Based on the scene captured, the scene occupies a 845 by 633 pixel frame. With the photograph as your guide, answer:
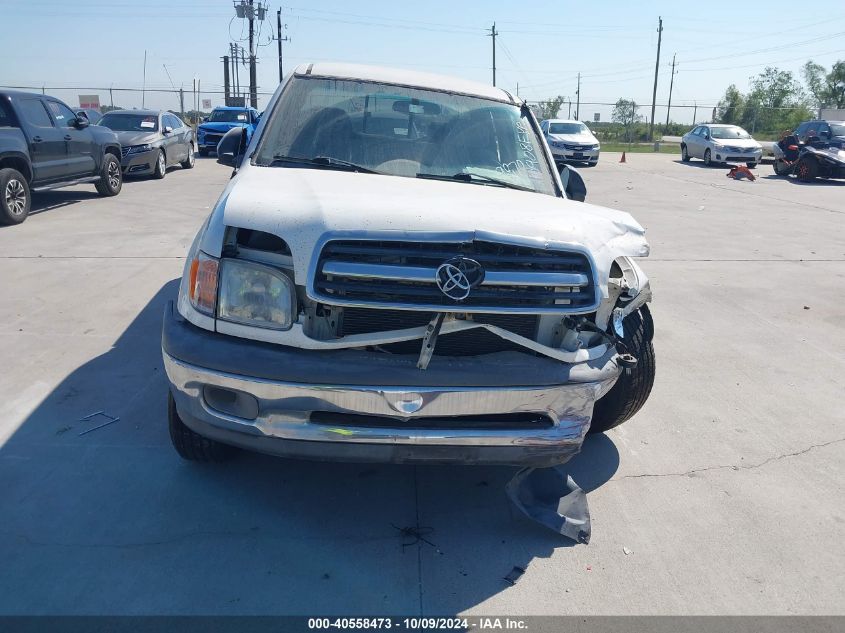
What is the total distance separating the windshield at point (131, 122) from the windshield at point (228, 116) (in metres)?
7.66

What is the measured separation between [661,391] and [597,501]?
5.04ft

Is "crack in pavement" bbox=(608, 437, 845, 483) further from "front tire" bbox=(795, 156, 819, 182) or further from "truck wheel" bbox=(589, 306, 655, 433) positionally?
"front tire" bbox=(795, 156, 819, 182)

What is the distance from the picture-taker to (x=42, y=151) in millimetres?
10438

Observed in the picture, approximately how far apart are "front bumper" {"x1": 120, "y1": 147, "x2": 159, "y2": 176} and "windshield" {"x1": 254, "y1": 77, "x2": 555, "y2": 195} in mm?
12008

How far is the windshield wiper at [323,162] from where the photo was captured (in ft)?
12.5

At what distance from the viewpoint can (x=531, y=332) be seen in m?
2.99

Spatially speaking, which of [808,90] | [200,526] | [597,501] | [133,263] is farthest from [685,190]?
[808,90]

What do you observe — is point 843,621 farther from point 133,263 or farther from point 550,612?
point 133,263

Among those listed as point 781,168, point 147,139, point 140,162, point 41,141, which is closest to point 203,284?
point 41,141

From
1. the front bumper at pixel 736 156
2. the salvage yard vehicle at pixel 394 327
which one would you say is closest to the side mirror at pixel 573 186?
the salvage yard vehicle at pixel 394 327

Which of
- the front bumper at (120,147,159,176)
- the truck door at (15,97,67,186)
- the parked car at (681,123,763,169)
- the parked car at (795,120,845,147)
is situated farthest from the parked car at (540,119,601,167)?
the truck door at (15,97,67,186)

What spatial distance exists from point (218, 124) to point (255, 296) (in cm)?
2231

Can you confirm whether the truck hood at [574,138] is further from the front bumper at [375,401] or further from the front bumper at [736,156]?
the front bumper at [375,401]

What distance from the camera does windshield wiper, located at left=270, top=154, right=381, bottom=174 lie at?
3.81 m
